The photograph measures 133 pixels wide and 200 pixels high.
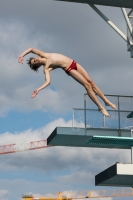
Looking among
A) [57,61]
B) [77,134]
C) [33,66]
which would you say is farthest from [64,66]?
[77,134]

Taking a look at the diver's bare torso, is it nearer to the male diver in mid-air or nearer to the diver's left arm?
the male diver in mid-air

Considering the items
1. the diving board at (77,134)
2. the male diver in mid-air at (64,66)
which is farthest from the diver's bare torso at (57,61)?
the diving board at (77,134)

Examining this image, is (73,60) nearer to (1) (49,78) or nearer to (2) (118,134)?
(1) (49,78)

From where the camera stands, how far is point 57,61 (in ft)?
44.7

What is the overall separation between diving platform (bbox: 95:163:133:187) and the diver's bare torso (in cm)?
1168

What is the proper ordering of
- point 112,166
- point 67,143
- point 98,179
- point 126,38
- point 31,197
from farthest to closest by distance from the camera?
point 31,197 → point 67,143 → point 98,179 → point 112,166 → point 126,38

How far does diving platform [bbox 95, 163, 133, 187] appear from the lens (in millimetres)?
24344

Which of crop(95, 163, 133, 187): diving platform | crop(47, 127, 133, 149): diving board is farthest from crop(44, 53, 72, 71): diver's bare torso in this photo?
crop(47, 127, 133, 149): diving board

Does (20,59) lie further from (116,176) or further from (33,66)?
(116,176)

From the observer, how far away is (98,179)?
2783 cm

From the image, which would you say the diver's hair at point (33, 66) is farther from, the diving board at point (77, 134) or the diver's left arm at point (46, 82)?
the diving board at point (77, 134)

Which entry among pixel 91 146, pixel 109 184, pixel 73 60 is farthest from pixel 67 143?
pixel 73 60

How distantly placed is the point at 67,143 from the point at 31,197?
177ft

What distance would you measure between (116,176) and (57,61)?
12.7 m
